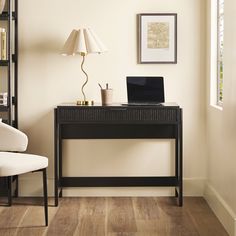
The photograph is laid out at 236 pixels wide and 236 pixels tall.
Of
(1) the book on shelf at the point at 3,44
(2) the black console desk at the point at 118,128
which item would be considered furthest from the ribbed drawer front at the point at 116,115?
(1) the book on shelf at the point at 3,44

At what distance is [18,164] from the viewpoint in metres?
3.81

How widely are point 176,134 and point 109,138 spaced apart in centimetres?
59

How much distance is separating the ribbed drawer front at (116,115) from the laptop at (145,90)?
0.19 metres

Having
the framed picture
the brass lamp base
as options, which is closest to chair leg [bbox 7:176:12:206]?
the brass lamp base

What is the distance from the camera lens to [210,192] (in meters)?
4.55

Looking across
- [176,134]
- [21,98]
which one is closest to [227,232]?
[176,134]

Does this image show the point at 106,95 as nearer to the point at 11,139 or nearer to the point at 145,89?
the point at 145,89

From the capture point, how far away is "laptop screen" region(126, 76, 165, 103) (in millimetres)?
4594

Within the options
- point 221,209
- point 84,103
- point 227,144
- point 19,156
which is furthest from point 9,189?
point 227,144

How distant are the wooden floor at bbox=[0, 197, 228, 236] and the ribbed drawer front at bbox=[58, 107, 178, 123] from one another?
2.36ft

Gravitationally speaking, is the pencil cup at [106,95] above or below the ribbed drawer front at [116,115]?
above

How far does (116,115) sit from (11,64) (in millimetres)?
976

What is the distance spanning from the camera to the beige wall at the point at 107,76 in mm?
4793

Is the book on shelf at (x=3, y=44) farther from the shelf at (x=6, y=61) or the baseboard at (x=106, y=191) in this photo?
the baseboard at (x=106, y=191)
